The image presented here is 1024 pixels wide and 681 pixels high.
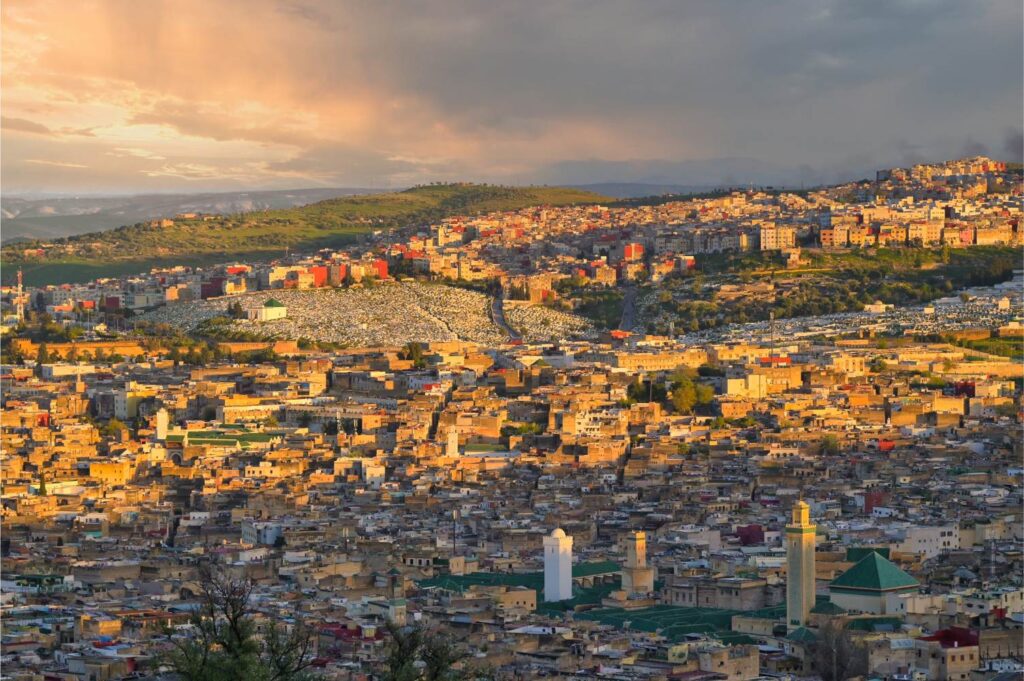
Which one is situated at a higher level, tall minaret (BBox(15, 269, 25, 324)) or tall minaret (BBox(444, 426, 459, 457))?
tall minaret (BBox(15, 269, 25, 324))

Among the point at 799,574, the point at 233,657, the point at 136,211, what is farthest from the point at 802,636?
the point at 136,211

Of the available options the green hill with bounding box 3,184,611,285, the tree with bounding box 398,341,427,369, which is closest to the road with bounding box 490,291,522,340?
the tree with bounding box 398,341,427,369

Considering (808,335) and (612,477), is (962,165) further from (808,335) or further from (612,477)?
(612,477)

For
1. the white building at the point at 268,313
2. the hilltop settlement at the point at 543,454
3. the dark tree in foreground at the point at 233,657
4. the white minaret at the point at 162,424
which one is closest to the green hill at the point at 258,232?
the hilltop settlement at the point at 543,454

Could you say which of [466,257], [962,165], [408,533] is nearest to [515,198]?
[962,165]

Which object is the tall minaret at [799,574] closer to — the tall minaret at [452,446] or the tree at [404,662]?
the tree at [404,662]

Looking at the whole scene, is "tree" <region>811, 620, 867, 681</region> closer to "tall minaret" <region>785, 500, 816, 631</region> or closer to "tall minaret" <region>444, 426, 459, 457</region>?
"tall minaret" <region>785, 500, 816, 631</region>

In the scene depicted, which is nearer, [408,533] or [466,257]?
[408,533]
